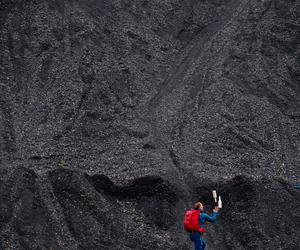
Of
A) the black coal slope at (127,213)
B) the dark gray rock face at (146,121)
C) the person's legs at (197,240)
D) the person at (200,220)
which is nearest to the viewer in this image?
the person at (200,220)

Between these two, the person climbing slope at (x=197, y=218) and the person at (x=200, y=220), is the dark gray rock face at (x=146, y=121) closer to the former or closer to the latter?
the person at (x=200, y=220)

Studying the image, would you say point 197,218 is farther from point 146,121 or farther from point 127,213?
point 146,121

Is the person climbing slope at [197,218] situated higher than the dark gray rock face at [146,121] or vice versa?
the person climbing slope at [197,218]

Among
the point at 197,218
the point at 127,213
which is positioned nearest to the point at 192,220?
the point at 197,218

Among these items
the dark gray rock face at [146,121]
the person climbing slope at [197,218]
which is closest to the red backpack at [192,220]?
the person climbing slope at [197,218]

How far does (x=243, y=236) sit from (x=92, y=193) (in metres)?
4.18

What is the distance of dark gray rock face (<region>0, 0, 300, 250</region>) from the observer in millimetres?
15805

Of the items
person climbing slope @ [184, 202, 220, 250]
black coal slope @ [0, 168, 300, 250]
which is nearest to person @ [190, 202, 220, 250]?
person climbing slope @ [184, 202, 220, 250]

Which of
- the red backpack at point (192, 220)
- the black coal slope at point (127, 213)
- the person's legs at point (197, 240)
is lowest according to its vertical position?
the black coal slope at point (127, 213)

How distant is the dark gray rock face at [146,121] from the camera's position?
51.9 feet

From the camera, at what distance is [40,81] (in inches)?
827

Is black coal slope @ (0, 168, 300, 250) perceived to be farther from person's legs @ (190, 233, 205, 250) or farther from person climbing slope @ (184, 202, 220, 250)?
person climbing slope @ (184, 202, 220, 250)

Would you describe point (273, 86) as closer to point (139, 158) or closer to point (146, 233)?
point (139, 158)

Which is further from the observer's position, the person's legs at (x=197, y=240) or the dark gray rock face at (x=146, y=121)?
the dark gray rock face at (x=146, y=121)
